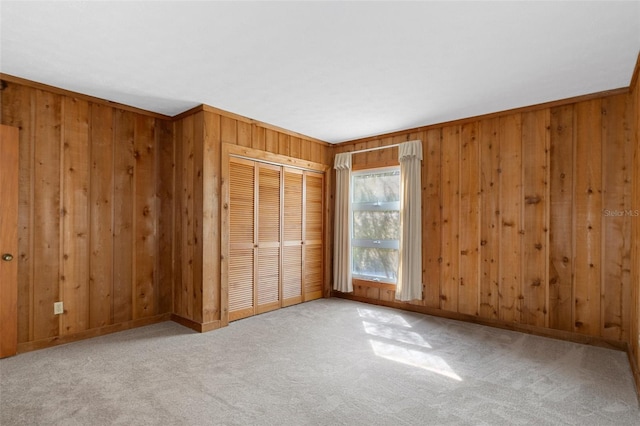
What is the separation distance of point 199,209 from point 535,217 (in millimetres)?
3798

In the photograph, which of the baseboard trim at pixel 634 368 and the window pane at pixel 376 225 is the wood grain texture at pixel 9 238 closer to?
the window pane at pixel 376 225

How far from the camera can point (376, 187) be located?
5.19 meters

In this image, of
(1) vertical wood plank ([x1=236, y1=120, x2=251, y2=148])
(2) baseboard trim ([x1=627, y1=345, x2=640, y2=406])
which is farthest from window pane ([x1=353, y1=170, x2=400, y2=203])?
(2) baseboard trim ([x1=627, y1=345, x2=640, y2=406])

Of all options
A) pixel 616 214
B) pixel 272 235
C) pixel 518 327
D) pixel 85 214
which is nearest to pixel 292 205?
pixel 272 235

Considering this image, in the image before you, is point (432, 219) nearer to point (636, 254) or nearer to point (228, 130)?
point (636, 254)

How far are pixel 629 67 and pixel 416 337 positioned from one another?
3.11 m

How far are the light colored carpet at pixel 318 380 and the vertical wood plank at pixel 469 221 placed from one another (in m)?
0.52

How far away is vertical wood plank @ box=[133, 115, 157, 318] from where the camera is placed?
4023mm

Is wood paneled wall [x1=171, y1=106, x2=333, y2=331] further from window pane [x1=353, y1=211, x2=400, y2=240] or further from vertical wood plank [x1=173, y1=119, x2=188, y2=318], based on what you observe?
window pane [x1=353, y1=211, x2=400, y2=240]

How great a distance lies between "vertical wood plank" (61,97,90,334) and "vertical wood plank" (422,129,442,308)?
13.3ft

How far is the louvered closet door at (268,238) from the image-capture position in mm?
4547

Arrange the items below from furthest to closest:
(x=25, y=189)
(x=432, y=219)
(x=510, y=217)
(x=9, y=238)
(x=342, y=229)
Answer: (x=342, y=229) → (x=432, y=219) → (x=510, y=217) → (x=25, y=189) → (x=9, y=238)

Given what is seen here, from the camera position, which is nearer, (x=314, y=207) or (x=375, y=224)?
(x=375, y=224)

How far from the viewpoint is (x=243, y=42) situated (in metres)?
2.45
